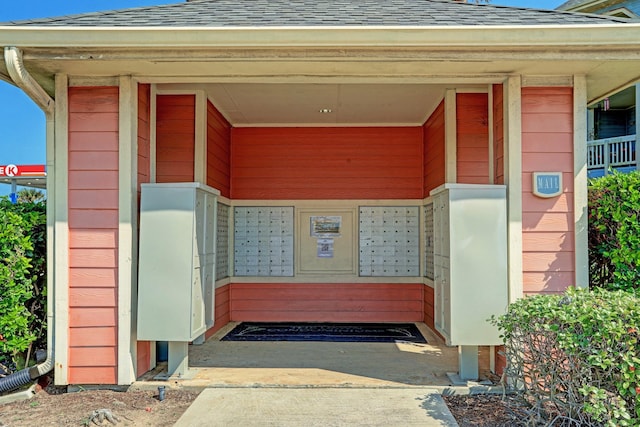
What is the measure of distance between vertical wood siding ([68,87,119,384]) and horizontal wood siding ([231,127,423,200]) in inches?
112

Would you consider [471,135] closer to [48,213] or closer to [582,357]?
[582,357]

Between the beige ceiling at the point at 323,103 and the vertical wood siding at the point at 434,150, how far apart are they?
0.12 meters

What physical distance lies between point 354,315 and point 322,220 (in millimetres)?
1344

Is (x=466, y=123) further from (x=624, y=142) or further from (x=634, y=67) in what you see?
(x=624, y=142)

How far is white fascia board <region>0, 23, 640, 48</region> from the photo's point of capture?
3.22 meters

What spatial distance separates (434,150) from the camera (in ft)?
18.9

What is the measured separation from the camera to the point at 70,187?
12.2 ft

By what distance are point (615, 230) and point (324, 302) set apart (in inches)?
146

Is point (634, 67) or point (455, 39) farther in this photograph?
point (634, 67)

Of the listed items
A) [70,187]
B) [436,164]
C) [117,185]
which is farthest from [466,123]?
[70,187]

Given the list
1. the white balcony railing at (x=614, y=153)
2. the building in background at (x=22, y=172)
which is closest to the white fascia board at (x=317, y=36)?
the white balcony railing at (x=614, y=153)

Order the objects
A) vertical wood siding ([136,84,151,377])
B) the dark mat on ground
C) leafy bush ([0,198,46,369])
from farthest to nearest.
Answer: the dark mat on ground, vertical wood siding ([136,84,151,377]), leafy bush ([0,198,46,369])

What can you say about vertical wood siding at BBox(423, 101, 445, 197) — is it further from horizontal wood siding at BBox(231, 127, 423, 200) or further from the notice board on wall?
the notice board on wall

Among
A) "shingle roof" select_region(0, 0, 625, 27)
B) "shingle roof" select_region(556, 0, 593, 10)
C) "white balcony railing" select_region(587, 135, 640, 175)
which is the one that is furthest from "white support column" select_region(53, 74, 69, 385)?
"shingle roof" select_region(556, 0, 593, 10)
